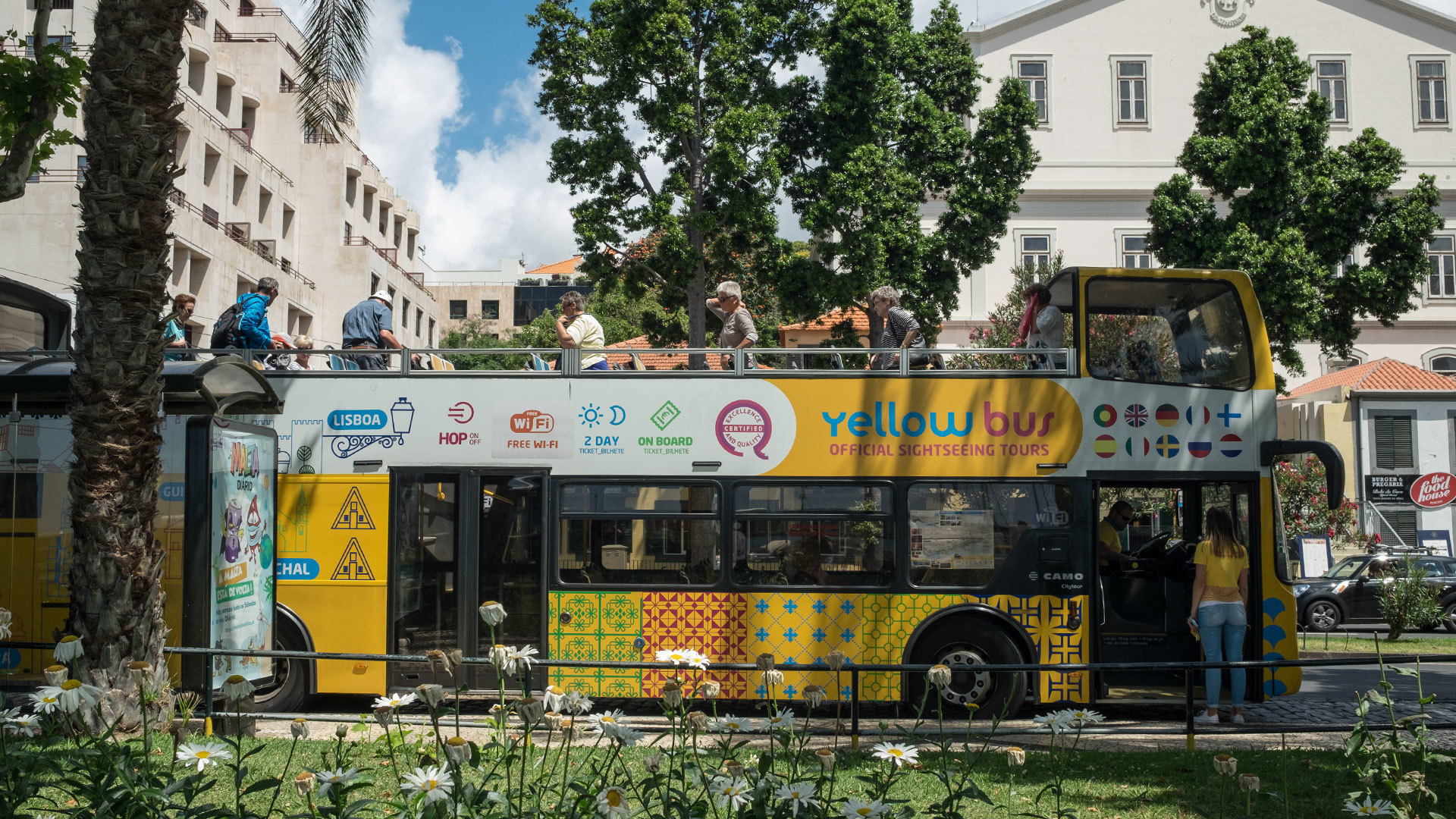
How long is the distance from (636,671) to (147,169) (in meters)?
5.56

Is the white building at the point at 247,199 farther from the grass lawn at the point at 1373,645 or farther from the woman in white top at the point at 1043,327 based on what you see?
the grass lawn at the point at 1373,645

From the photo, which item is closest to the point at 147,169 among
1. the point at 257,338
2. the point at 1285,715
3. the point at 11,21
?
the point at 257,338

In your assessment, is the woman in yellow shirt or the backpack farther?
the backpack

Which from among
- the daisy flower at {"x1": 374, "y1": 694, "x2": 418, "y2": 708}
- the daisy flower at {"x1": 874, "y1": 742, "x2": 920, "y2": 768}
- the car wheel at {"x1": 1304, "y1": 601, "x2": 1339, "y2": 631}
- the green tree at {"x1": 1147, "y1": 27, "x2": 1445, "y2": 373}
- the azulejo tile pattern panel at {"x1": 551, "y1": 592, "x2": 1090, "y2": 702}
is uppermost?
the green tree at {"x1": 1147, "y1": 27, "x2": 1445, "y2": 373}

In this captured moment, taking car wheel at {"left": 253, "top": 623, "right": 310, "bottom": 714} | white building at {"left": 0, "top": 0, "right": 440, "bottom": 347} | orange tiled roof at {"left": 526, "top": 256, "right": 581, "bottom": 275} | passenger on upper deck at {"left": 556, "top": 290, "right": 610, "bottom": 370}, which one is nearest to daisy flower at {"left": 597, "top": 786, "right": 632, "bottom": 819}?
passenger on upper deck at {"left": 556, "top": 290, "right": 610, "bottom": 370}

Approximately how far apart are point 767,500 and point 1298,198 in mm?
19921

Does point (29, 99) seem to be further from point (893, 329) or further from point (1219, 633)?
point (1219, 633)

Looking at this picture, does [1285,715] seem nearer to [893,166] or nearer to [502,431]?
[502,431]

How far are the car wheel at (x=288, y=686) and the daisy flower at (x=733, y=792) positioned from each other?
7.80 meters

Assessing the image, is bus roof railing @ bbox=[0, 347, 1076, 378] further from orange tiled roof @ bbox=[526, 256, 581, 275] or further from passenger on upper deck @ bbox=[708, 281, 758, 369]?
orange tiled roof @ bbox=[526, 256, 581, 275]

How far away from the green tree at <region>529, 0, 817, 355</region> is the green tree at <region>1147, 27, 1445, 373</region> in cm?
968

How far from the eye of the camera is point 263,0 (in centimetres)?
4869

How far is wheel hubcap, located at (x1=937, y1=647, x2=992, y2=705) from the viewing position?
976 cm

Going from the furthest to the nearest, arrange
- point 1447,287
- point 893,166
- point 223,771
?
point 1447,287
point 893,166
point 223,771
